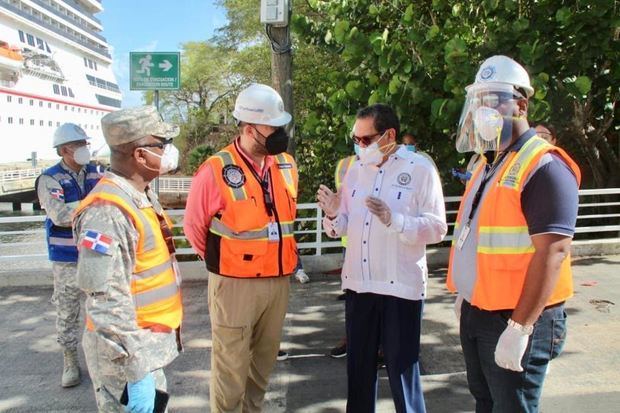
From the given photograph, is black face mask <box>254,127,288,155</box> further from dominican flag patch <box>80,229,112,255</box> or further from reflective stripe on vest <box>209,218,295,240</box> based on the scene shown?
dominican flag patch <box>80,229,112,255</box>

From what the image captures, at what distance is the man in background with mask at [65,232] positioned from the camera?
12.9ft

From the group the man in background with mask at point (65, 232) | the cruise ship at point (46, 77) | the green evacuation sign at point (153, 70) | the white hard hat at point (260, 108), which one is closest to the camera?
the white hard hat at point (260, 108)

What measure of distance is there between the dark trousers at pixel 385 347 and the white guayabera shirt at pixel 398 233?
0.28ft

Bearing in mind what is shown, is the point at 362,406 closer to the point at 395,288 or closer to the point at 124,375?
the point at 395,288

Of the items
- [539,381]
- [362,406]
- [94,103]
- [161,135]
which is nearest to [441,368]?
[362,406]

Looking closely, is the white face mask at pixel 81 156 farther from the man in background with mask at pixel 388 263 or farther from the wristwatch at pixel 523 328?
the wristwatch at pixel 523 328

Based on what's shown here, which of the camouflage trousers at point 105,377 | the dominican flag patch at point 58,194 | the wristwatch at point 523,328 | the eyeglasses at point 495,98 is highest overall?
the eyeglasses at point 495,98

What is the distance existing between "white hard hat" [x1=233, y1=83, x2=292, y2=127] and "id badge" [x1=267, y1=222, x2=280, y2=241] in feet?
1.90

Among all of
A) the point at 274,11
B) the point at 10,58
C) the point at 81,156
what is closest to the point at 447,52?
the point at 274,11

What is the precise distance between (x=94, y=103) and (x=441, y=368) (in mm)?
77603

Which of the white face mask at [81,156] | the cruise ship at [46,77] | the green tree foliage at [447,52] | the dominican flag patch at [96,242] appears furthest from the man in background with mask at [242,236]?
the cruise ship at [46,77]

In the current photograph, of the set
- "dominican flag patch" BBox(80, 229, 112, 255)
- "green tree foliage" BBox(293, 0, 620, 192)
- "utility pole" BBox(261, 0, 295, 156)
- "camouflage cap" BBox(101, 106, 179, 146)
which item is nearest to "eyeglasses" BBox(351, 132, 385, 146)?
"camouflage cap" BBox(101, 106, 179, 146)

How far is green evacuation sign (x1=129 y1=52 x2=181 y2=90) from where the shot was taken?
6.24 m

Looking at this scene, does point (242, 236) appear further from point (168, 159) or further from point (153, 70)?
point (153, 70)
